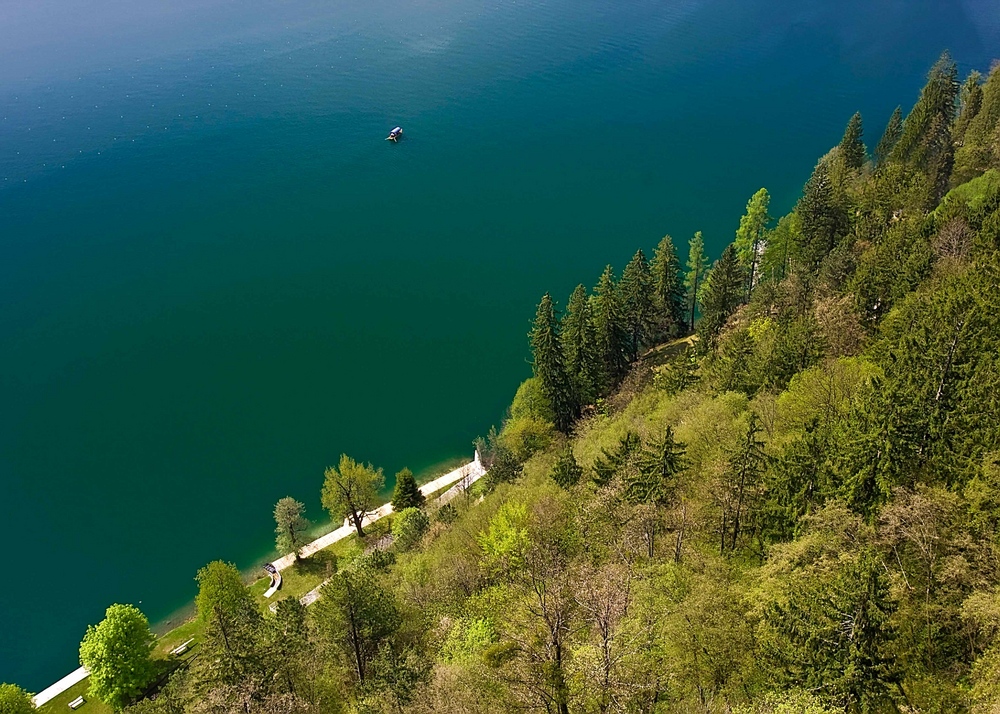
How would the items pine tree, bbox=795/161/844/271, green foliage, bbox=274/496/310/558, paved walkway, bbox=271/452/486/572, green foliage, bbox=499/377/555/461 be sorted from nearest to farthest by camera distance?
green foliage, bbox=274/496/310/558, paved walkway, bbox=271/452/486/572, green foliage, bbox=499/377/555/461, pine tree, bbox=795/161/844/271

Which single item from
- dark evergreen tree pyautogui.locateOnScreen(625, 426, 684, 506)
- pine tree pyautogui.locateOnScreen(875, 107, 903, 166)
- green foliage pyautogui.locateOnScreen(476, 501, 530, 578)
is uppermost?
pine tree pyautogui.locateOnScreen(875, 107, 903, 166)

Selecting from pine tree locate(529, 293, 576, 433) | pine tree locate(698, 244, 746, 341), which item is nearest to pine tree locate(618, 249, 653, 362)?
pine tree locate(698, 244, 746, 341)

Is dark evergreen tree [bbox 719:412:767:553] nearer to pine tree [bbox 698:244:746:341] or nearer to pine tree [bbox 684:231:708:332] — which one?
pine tree [bbox 698:244:746:341]

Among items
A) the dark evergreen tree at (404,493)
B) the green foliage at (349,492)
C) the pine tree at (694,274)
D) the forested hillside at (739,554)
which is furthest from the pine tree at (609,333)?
the green foliage at (349,492)

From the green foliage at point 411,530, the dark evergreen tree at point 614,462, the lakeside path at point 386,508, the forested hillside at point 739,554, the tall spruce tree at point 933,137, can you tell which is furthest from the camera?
the tall spruce tree at point 933,137

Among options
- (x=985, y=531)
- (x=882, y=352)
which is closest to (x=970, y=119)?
(x=882, y=352)

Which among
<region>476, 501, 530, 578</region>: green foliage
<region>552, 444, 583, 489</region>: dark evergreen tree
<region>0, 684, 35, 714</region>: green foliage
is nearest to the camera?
<region>476, 501, 530, 578</region>: green foliage

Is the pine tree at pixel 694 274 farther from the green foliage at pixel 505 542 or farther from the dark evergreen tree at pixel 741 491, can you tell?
the dark evergreen tree at pixel 741 491

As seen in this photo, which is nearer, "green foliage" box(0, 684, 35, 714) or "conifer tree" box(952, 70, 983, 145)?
"green foliage" box(0, 684, 35, 714)
